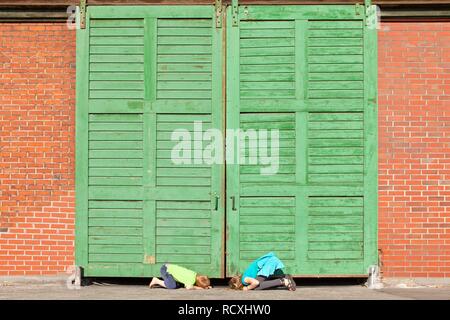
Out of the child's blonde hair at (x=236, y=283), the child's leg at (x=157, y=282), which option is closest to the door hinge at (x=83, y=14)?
the child's leg at (x=157, y=282)

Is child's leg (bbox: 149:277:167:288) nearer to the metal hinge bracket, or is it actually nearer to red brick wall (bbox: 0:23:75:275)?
red brick wall (bbox: 0:23:75:275)

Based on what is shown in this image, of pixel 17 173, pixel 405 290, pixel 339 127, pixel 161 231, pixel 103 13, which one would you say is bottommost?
pixel 405 290

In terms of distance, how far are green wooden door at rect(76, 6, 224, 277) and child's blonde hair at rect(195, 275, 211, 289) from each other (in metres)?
0.46

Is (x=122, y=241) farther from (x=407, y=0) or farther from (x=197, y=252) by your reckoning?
(x=407, y=0)

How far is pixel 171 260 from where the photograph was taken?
30.3 feet

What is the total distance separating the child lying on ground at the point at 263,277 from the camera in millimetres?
8938

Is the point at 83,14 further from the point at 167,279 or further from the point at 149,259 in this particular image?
the point at 167,279

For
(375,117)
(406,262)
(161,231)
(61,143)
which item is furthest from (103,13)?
(406,262)

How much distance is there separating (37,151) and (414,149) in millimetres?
4576

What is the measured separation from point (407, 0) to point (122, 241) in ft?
14.7

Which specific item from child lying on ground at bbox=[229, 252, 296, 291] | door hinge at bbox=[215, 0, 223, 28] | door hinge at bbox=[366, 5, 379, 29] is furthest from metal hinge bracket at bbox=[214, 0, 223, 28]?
child lying on ground at bbox=[229, 252, 296, 291]

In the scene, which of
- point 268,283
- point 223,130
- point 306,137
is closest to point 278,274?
point 268,283

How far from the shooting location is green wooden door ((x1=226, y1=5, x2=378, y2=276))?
923 centimetres

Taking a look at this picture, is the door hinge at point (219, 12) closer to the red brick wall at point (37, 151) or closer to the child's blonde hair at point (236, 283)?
the red brick wall at point (37, 151)
